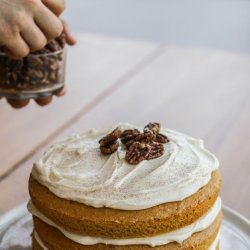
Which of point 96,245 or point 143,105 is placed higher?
point 96,245

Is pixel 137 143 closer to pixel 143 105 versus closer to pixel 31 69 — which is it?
pixel 31 69

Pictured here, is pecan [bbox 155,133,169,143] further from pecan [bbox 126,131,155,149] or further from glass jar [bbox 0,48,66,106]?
glass jar [bbox 0,48,66,106]

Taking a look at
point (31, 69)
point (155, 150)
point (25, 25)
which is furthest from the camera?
point (31, 69)

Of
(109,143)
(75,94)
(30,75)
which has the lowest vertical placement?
(75,94)

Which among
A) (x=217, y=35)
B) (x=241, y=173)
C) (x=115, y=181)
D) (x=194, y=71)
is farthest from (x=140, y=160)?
(x=217, y=35)

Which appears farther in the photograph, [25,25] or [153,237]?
[25,25]

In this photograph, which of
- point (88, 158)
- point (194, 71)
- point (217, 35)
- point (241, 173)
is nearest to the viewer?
point (88, 158)

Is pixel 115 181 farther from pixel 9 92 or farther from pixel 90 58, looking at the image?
pixel 90 58

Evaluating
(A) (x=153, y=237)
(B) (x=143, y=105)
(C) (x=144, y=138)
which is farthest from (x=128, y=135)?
(B) (x=143, y=105)
